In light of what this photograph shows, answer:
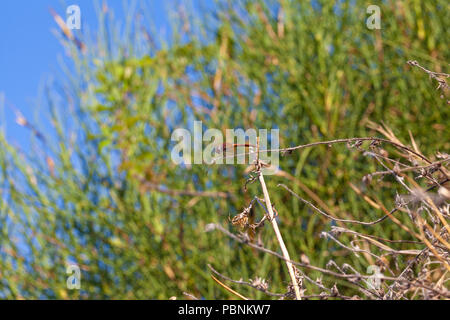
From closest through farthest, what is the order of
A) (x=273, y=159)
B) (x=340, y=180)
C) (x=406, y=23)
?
(x=273, y=159), (x=340, y=180), (x=406, y=23)

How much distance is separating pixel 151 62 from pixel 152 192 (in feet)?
1.95

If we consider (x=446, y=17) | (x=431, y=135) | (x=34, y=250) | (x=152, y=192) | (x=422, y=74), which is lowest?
(x=34, y=250)

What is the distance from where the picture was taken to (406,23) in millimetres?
2572

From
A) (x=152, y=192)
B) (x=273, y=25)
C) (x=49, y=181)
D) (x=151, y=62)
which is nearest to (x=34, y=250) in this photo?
(x=49, y=181)

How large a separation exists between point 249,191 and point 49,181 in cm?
86

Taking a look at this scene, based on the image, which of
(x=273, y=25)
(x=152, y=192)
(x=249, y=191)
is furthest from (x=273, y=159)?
(x=273, y=25)

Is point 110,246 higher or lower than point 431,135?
lower

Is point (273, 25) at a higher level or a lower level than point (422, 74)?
higher

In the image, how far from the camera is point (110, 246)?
2.50 meters

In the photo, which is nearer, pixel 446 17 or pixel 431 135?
pixel 431 135

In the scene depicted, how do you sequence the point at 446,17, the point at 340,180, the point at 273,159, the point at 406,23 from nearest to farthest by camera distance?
1. the point at 273,159
2. the point at 340,180
3. the point at 446,17
4. the point at 406,23

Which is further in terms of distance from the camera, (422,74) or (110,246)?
(110,246)
